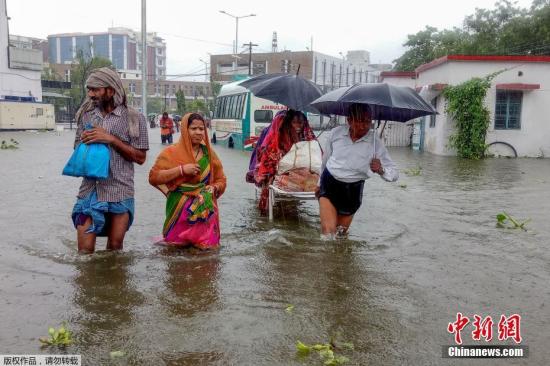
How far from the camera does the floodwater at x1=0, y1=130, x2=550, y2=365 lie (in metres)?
3.54

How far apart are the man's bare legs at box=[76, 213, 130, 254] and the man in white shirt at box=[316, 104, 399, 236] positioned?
2028 mm

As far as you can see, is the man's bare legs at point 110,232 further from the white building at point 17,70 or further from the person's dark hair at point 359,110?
the white building at point 17,70

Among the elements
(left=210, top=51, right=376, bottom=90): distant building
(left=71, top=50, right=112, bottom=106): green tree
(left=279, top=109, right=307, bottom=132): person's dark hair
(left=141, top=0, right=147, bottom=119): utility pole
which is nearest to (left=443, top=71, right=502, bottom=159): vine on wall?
(left=141, top=0, right=147, bottom=119): utility pole

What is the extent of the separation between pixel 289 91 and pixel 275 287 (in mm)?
3448

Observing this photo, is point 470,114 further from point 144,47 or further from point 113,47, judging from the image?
point 113,47

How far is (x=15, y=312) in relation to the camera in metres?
4.02

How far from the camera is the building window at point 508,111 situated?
20.2 meters

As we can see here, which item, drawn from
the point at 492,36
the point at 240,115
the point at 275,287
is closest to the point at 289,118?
the point at 275,287

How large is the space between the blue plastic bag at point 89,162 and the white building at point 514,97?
17.3 m

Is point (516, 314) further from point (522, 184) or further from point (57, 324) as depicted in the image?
point (522, 184)

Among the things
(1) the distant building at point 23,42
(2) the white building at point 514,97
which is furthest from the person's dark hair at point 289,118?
(1) the distant building at point 23,42

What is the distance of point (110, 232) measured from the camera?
5070 millimetres

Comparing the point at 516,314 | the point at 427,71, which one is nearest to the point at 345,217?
the point at 516,314

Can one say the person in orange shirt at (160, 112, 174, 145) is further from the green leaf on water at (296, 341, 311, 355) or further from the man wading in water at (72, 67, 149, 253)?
the green leaf on water at (296, 341, 311, 355)
